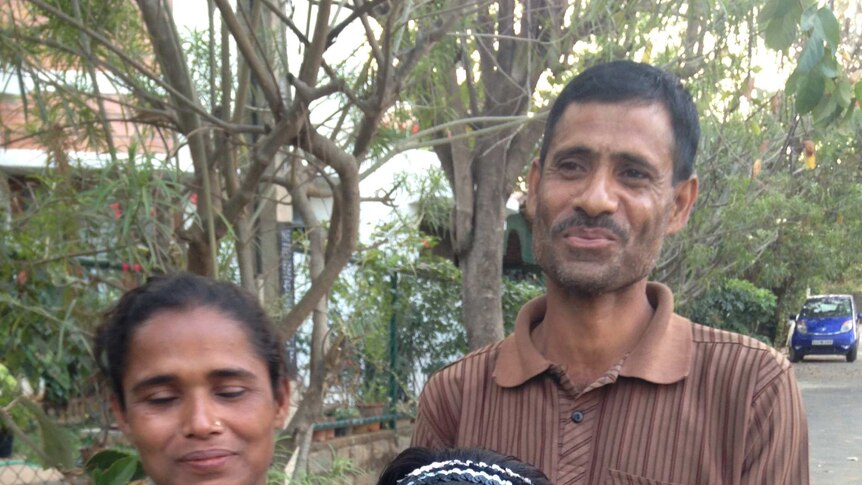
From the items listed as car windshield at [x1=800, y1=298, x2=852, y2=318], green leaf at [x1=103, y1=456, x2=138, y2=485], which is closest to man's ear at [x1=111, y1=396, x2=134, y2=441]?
green leaf at [x1=103, y1=456, x2=138, y2=485]

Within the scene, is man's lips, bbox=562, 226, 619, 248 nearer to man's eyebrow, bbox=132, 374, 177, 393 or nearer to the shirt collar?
the shirt collar

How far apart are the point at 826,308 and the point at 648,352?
2648cm

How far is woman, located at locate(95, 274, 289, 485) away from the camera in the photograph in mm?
1892

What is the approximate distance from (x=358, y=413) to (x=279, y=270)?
2896 millimetres

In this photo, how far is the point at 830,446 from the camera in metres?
12.9

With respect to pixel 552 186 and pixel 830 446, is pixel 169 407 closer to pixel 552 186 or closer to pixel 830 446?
pixel 552 186

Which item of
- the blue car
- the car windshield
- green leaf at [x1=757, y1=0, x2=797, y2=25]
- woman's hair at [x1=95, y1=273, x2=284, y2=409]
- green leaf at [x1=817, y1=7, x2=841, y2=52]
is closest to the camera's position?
woman's hair at [x1=95, y1=273, x2=284, y2=409]

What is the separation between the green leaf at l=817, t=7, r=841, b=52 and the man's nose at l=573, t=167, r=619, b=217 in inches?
34.7

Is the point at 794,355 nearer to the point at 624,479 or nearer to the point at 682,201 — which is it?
the point at 682,201

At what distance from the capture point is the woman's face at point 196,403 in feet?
6.19

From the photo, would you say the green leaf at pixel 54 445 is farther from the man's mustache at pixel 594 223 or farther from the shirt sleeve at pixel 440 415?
the man's mustache at pixel 594 223

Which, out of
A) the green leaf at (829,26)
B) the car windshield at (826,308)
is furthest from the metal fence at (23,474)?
the car windshield at (826,308)

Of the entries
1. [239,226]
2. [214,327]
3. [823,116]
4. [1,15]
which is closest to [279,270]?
[239,226]

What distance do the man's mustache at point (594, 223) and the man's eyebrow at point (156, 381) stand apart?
751 millimetres
